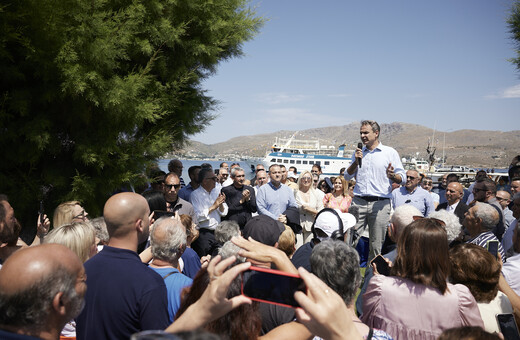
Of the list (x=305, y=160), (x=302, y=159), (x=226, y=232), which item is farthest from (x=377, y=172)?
(x=305, y=160)

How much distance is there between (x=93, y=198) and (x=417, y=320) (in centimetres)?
419

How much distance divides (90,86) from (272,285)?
389 cm

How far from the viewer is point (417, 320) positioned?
222 cm

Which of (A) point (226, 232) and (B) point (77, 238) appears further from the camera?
(A) point (226, 232)

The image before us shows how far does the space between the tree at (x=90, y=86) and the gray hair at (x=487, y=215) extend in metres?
4.15

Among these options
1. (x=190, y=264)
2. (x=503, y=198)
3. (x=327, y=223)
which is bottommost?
(x=190, y=264)

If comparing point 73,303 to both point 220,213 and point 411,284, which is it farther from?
point 220,213

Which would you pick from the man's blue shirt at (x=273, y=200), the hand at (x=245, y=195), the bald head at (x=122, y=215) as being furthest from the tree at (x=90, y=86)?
the bald head at (x=122, y=215)

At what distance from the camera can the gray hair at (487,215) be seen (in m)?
3.77

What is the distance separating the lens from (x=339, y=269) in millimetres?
2088

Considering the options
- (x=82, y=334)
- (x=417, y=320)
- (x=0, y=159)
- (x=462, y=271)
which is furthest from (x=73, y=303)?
(x=0, y=159)

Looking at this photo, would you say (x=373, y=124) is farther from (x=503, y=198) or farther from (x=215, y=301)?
(x=215, y=301)

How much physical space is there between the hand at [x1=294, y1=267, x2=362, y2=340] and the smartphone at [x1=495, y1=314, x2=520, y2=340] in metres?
1.86

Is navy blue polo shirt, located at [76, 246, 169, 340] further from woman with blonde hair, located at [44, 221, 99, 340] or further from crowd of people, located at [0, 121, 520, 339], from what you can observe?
woman with blonde hair, located at [44, 221, 99, 340]
